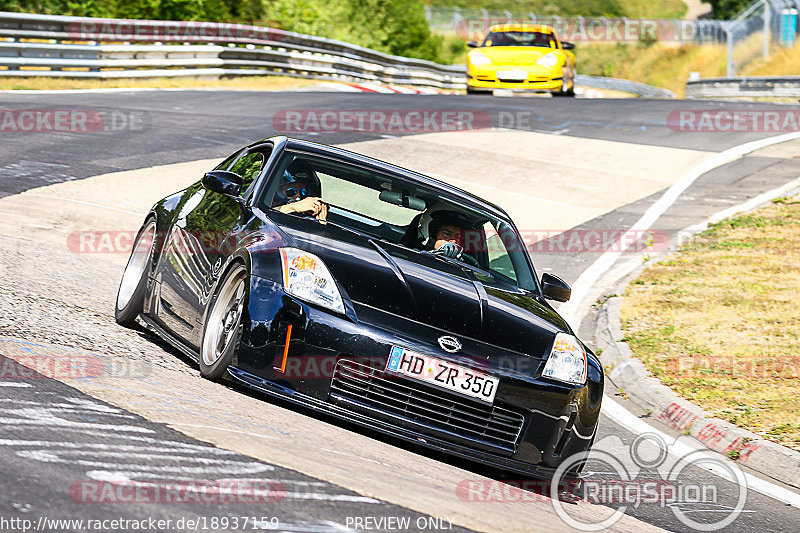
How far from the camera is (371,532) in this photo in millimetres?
4086

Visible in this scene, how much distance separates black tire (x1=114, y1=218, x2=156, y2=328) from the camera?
7250mm

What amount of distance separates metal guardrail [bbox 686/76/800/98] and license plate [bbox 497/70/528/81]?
9.20 m

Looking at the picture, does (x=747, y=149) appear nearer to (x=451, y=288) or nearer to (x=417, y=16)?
(x=451, y=288)

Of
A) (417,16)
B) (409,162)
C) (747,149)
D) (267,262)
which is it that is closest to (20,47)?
(409,162)

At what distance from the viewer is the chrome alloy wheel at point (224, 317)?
5793 mm

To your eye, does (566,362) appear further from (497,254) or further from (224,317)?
(224,317)

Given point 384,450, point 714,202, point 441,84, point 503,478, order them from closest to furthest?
point 384,450, point 503,478, point 714,202, point 441,84

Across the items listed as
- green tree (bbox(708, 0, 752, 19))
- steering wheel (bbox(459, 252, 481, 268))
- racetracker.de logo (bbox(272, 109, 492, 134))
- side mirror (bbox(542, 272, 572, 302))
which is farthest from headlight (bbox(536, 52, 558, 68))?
green tree (bbox(708, 0, 752, 19))

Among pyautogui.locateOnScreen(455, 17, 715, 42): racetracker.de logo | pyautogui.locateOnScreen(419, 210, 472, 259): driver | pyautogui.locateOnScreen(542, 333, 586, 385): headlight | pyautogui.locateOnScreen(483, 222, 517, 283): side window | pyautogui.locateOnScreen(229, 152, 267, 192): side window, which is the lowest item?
pyautogui.locateOnScreen(455, 17, 715, 42): racetracker.de logo

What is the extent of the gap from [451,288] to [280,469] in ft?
5.93

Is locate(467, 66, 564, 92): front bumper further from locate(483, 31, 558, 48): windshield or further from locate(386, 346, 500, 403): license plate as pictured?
locate(386, 346, 500, 403): license plate

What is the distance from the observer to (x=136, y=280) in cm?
740

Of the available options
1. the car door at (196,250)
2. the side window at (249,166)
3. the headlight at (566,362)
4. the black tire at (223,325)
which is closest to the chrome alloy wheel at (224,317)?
the black tire at (223,325)

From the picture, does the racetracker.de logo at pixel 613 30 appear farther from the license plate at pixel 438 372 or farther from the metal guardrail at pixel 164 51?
the license plate at pixel 438 372
